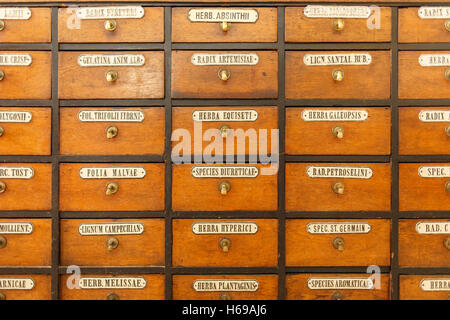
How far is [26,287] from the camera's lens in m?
1.92

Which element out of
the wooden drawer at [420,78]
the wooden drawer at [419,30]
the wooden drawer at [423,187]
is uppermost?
the wooden drawer at [419,30]

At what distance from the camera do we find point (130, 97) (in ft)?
6.20

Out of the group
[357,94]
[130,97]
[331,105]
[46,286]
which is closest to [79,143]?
[130,97]

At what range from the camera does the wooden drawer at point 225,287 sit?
194 centimetres

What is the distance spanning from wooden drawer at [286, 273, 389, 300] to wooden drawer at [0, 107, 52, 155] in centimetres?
155

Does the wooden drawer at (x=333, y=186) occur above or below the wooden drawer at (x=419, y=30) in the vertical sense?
below

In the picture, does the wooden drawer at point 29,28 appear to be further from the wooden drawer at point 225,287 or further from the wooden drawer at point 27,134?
the wooden drawer at point 225,287

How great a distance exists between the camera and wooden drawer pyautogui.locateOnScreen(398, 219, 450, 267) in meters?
1.90

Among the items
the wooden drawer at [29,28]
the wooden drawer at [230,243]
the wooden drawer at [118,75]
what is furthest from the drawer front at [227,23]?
the wooden drawer at [230,243]

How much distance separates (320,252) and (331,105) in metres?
0.82

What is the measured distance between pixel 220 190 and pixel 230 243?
300 millimetres

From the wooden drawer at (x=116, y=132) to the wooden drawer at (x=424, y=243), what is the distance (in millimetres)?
1431

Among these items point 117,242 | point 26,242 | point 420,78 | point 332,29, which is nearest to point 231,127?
point 332,29

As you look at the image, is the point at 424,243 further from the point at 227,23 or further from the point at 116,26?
the point at 116,26
